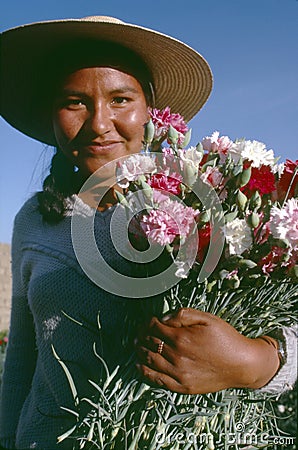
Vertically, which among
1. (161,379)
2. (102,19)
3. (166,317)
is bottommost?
(161,379)

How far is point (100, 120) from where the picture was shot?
136 cm

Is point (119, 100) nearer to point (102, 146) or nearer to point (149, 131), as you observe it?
point (102, 146)

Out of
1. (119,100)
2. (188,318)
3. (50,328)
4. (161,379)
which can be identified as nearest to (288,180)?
(188,318)

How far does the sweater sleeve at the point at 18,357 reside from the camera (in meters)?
1.64

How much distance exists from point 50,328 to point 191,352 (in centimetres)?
50

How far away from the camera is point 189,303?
1.02 metres

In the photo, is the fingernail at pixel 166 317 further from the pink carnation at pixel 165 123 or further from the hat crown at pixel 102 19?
the hat crown at pixel 102 19

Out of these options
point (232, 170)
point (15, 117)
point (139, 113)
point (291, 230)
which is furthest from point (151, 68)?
point (291, 230)

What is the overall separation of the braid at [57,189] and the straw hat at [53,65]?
209mm

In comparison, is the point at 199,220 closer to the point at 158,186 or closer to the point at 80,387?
the point at 158,186

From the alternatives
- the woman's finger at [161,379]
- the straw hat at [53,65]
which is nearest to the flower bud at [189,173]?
the woman's finger at [161,379]

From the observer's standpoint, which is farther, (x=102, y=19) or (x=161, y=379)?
(x=102, y=19)

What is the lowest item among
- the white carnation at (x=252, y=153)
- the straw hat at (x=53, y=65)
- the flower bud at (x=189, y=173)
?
the flower bud at (x=189, y=173)

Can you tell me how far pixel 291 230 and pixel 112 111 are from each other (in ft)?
1.95
